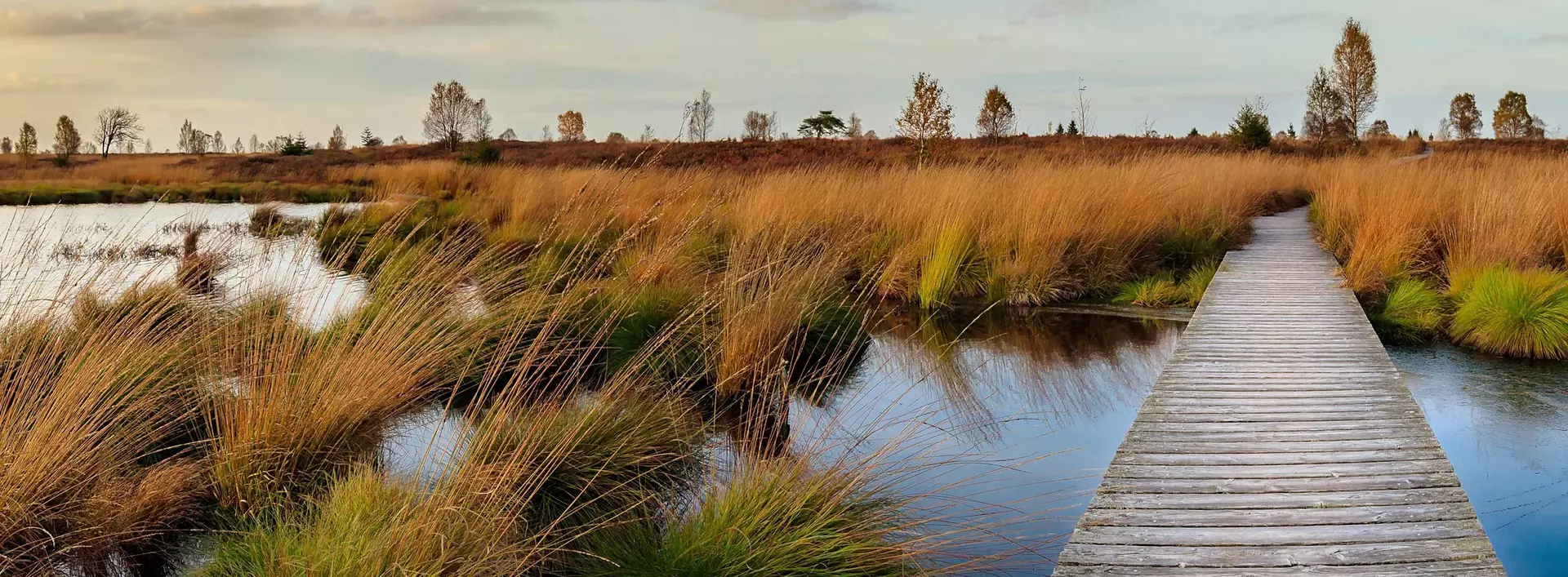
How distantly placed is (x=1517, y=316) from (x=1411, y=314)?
85 cm

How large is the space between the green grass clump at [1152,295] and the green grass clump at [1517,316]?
6.98 feet

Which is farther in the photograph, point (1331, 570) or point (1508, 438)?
point (1508, 438)

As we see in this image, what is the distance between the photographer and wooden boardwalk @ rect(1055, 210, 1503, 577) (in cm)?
314

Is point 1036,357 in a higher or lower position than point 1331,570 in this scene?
lower

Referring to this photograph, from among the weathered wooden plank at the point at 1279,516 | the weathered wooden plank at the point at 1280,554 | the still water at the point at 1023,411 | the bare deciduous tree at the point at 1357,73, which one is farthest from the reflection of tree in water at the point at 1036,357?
the bare deciduous tree at the point at 1357,73

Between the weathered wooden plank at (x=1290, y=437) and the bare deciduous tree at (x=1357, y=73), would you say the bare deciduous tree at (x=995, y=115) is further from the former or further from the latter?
the weathered wooden plank at (x=1290, y=437)

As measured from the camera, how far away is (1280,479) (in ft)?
12.6

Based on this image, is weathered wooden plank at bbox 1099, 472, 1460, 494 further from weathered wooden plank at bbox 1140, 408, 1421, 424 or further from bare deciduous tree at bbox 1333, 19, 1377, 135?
bare deciduous tree at bbox 1333, 19, 1377, 135

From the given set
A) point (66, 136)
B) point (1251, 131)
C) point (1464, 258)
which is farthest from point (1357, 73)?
point (66, 136)

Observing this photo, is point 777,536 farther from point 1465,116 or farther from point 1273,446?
point 1465,116

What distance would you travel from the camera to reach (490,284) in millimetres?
5938

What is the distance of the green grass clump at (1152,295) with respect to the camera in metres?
9.05

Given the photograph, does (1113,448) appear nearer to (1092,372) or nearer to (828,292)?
(1092,372)

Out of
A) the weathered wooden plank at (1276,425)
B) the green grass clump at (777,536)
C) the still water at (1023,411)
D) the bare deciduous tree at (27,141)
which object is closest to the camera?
the green grass clump at (777,536)
